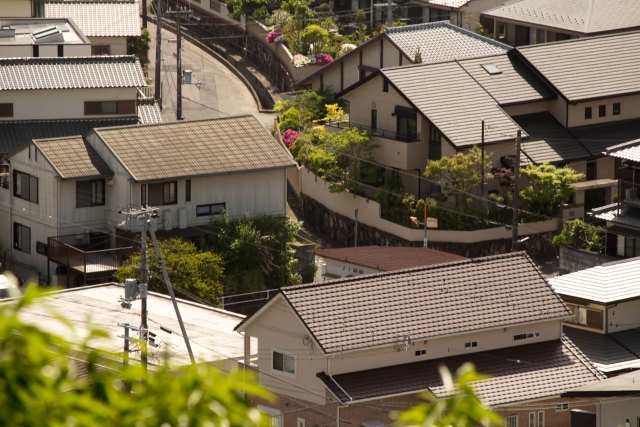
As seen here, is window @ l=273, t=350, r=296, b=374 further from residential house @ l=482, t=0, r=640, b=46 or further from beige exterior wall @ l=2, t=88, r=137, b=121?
residential house @ l=482, t=0, r=640, b=46

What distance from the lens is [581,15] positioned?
6825 centimetres

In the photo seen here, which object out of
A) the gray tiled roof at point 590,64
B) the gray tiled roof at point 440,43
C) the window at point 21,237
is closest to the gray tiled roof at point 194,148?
the window at point 21,237

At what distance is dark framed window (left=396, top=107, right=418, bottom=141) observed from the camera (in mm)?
55969

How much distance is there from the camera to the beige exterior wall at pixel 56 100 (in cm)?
5519

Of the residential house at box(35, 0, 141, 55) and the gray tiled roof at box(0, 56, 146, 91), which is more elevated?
the residential house at box(35, 0, 141, 55)

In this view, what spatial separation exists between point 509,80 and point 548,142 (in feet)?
11.4

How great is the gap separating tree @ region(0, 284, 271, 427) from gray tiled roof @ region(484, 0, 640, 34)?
6048cm

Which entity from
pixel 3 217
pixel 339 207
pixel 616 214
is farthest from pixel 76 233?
pixel 616 214

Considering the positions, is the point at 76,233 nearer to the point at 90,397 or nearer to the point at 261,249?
the point at 261,249

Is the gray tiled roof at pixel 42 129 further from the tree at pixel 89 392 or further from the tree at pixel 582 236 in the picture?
the tree at pixel 89 392

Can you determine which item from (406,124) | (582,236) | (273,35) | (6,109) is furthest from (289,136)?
(582,236)

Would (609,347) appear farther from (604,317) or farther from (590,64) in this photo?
(590,64)

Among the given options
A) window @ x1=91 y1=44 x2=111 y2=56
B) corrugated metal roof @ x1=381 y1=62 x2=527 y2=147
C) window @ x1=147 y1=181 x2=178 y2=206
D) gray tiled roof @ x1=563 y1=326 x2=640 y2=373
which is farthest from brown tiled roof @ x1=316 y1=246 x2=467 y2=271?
window @ x1=91 y1=44 x2=111 y2=56

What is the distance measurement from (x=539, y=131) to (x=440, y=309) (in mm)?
23778
